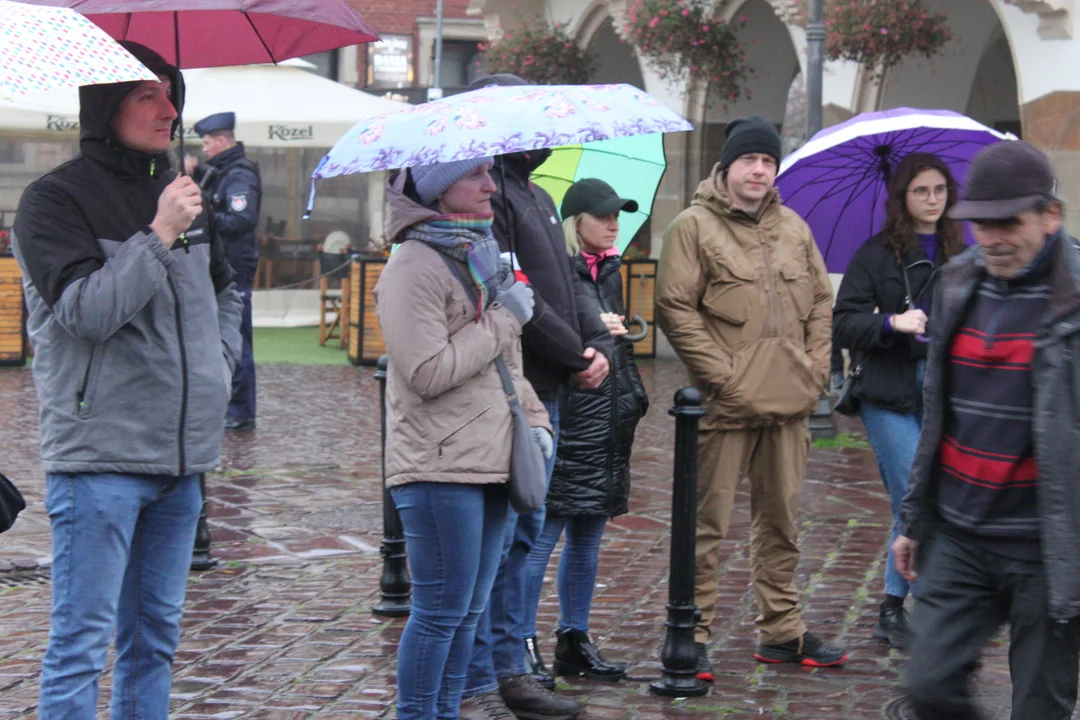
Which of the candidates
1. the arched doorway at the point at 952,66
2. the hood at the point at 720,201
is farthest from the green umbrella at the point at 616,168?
the arched doorway at the point at 952,66

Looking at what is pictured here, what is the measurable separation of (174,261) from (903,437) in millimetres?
3102

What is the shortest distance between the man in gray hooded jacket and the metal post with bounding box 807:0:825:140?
8.41 meters

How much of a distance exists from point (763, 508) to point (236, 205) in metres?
6.35

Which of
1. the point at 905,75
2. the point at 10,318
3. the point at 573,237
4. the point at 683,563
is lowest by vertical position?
the point at 10,318

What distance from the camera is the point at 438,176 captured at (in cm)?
454

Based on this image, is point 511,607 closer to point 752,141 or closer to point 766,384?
point 766,384

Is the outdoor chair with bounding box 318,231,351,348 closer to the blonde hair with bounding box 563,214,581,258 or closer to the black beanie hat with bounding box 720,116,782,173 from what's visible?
the blonde hair with bounding box 563,214,581,258

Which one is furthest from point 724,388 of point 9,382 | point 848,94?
point 9,382

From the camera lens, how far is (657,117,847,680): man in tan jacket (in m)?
5.66

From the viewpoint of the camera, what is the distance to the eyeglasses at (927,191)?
600 centimetres

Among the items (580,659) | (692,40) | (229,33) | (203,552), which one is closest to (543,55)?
(692,40)

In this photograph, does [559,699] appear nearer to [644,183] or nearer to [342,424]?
[644,183]

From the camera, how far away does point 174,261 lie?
3916 mm

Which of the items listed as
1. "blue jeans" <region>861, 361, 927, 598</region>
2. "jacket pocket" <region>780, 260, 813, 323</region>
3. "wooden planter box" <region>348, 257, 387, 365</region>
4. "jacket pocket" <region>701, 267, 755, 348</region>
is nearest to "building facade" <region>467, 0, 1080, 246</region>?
"wooden planter box" <region>348, 257, 387, 365</region>
